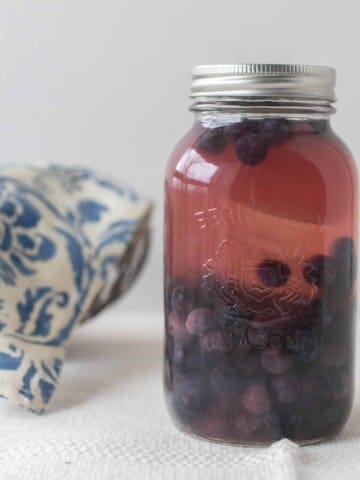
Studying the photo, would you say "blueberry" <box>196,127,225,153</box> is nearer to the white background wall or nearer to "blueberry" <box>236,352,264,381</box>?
"blueberry" <box>236,352,264,381</box>

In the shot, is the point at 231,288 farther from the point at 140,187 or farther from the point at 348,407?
the point at 140,187

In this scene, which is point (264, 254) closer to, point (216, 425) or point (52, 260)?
point (216, 425)

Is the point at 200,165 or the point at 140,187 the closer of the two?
the point at 200,165

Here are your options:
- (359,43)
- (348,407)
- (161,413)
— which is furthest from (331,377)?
(359,43)

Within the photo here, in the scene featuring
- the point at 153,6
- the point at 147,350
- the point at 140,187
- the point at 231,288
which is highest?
the point at 153,6

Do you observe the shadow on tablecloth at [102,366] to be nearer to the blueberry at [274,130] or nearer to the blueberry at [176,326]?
the blueberry at [176,326]

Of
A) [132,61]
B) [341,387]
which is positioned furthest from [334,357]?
[132,61]

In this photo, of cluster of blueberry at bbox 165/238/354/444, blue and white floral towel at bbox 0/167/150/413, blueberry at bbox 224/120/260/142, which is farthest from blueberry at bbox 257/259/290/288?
blue and white floral towel at bbox 0/167/150/413
